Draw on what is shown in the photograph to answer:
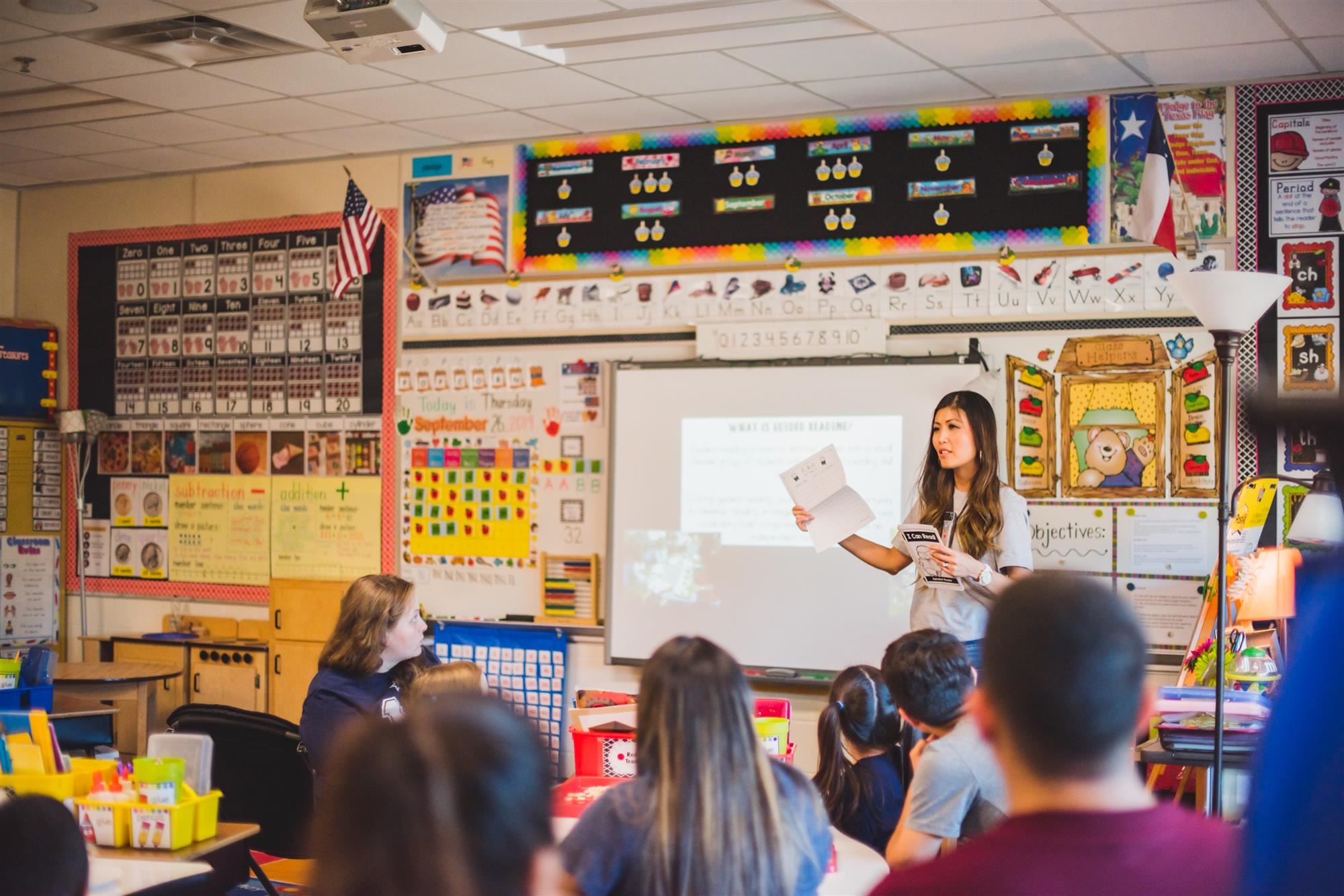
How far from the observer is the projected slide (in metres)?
5.53

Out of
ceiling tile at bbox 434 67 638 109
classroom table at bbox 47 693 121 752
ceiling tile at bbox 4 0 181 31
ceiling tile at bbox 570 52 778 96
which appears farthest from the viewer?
ceiling tile at bbox 434 67 638 109

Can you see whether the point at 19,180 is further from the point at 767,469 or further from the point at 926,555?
the point at 926,555

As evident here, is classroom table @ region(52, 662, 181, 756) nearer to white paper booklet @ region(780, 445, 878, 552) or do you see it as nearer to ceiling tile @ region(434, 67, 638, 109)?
ceiling tile @ region(434, 67, 638, 109)

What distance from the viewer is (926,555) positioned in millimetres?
4215

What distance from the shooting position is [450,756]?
103 cm

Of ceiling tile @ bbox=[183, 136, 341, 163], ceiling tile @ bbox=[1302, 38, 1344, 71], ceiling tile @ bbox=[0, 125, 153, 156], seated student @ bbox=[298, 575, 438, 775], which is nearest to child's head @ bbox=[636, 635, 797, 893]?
seated student @ bbox=[298, 575, 438, 775]

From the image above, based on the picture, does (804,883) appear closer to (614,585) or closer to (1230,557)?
(1230,557)

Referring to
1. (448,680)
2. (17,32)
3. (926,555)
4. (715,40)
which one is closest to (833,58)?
(715,40)

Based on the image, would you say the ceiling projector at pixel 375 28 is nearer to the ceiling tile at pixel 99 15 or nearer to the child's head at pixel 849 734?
the ceiling tile at pixel 99 15

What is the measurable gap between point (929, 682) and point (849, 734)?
16.8 inches

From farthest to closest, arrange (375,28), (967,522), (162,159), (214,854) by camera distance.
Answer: (162,159)
(967,522)
(375,28)
(214,854)

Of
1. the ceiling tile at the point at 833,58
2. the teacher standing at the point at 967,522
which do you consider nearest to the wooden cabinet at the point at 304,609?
the teacher standing at the point at 967,522

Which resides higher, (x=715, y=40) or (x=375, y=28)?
(x=715, y=40)

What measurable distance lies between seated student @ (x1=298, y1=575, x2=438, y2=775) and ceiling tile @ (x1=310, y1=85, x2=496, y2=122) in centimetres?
250
